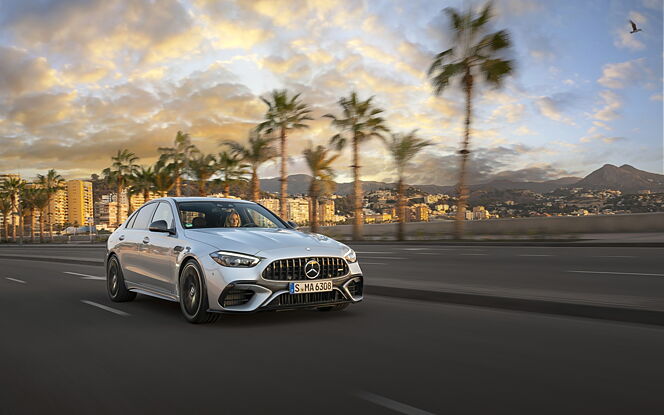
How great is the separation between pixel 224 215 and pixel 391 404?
5.12 m

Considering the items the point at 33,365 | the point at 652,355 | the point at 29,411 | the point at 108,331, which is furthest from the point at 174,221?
the point at 652,355

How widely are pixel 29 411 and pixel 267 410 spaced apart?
1606mm

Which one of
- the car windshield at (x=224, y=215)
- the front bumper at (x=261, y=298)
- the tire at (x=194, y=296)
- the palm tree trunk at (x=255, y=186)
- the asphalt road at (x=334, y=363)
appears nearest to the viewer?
the asphalt road at (x=334, y=363)

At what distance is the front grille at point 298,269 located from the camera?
7.03m

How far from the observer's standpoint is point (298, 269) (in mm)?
7176

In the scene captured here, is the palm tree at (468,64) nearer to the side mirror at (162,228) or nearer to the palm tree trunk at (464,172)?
the palm tree trunk at (464,172)

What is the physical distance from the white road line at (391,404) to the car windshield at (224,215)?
15.1 ft

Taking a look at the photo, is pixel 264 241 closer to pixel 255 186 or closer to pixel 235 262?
pixel 235 262

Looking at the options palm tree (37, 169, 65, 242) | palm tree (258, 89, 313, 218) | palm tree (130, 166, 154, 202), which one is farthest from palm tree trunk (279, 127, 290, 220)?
palm tree (37, 169, 65, 242)

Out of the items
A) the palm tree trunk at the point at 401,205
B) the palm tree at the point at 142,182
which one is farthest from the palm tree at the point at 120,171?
the palm tree trunk at the point at 401,205

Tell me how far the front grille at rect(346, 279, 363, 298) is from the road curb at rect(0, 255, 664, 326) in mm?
1902

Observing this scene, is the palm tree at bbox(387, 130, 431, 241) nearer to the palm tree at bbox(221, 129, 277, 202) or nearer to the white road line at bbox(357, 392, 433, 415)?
the palm tree at bbox(221, 129, 277, 202)

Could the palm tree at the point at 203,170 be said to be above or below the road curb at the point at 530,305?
above

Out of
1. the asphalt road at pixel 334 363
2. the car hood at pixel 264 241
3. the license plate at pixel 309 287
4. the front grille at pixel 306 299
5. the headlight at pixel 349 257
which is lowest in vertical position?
the asphalt road at pixel 334 363
